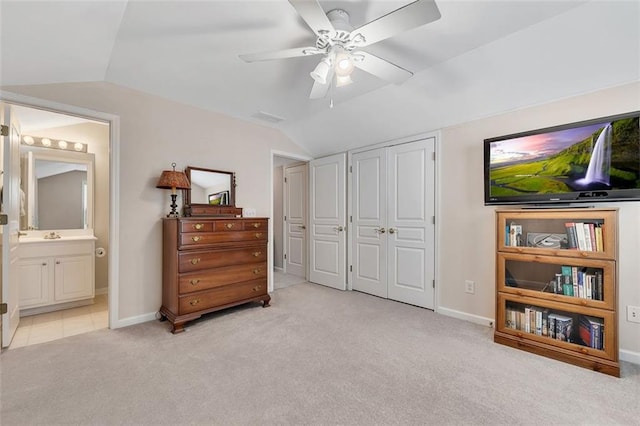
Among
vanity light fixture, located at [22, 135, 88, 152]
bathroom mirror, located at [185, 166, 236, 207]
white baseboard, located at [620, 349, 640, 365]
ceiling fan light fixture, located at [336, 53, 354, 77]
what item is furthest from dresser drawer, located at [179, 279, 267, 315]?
white baseboard, located at [620, 349, 640, 365]

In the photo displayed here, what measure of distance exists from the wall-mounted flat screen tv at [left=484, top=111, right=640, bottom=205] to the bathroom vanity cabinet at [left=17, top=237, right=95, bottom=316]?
473 centimetres

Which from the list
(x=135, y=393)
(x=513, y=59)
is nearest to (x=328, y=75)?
(x=513, y=59)

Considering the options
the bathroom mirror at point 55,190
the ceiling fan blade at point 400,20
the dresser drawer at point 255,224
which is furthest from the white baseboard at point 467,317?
the bathroom mirror at point 55,190

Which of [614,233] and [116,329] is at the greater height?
[614,233]

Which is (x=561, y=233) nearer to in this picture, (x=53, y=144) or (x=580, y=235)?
(x=580, y=235)

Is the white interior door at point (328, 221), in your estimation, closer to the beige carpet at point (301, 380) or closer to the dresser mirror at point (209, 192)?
the dresser mirror at point (209, 192)

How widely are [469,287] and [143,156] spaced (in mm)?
3746

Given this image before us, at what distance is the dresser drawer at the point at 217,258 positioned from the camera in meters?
2.77

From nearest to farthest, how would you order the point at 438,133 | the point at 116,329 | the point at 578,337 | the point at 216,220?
the point at 578,337 → the point at 116,329 → the point at 216,220 → the point at 438,133

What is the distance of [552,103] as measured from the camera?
2.51m

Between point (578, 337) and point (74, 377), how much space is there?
3699 millimetres

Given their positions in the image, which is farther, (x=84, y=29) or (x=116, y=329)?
(x=116, y=329)

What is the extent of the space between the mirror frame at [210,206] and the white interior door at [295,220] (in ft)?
5.19

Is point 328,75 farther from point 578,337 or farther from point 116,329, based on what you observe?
point 116,329
